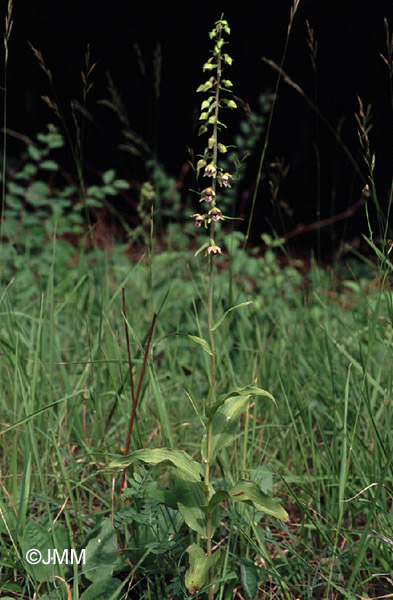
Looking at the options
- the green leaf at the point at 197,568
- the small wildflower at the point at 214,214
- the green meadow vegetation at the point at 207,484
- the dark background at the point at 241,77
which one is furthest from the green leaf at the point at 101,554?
the dark background at the point at 241,77

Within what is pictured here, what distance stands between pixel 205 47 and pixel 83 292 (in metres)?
3.85

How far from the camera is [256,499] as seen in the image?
1011 millimetres

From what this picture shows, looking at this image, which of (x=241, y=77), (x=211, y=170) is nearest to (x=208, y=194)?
(x=211, y=170)

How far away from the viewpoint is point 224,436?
3.51ft

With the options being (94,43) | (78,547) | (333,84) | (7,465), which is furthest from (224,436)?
(94,43)

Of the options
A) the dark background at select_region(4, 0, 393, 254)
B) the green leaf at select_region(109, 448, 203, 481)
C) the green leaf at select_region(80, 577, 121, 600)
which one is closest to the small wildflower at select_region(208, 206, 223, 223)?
the green leaf at select_region(109, 448, 203, 481)

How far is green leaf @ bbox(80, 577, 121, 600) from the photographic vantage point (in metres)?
1.06

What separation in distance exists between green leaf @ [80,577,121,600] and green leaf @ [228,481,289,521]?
291 millimetres

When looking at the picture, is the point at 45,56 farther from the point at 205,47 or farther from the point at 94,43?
the point at 205,47

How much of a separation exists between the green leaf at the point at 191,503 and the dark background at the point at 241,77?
325cm

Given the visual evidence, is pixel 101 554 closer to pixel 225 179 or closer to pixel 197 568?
pixel 197 568

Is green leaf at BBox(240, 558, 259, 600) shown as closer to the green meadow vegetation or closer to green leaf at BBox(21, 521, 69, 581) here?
the green meadow vegetation

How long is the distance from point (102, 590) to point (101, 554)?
78mm

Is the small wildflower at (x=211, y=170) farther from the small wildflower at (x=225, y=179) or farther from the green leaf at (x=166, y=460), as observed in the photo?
the green leaf at (x=166, y=460)
